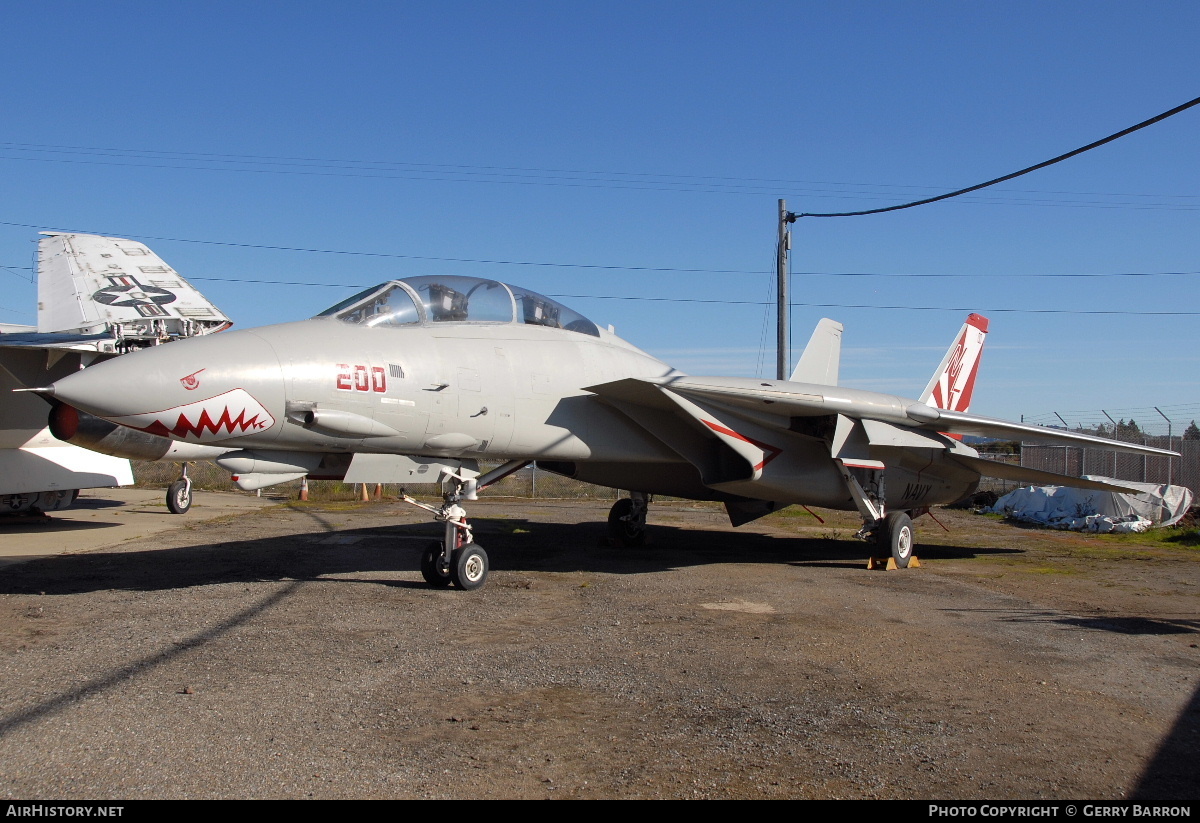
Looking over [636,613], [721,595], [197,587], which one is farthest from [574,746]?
[197,587]

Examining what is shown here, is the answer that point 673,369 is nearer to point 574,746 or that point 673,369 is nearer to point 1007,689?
point 1007,689

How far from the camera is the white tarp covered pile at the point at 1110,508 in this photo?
59.4 ft

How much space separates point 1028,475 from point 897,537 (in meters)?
2.62

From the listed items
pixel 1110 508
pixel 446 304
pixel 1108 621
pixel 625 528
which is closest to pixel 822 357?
pixel 625 528

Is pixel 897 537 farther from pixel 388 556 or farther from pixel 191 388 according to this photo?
pixel 191 388

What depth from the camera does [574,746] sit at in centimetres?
406

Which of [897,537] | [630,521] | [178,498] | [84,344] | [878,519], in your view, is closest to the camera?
[897,537]

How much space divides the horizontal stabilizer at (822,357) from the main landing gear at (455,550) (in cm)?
747

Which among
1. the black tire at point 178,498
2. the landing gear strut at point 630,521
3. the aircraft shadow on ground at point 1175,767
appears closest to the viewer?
the aircraft shadow on ground at point 1175,767

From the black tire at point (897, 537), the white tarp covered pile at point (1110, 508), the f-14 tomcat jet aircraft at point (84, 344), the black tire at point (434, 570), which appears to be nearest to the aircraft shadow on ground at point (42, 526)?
the f-14 tomcat jet aircraft at point (84, 344)

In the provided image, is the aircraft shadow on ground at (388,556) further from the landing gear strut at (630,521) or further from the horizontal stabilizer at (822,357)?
the horizontal stabilizer at (822,357)

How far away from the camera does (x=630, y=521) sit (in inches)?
522

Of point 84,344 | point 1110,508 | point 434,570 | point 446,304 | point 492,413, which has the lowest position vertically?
point 1110,508

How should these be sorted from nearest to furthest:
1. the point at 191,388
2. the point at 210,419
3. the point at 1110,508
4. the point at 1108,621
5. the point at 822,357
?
the point at 191,388, the point at 210,419, the point at 1108,621, the point at 822,357, the point at 1110,508
